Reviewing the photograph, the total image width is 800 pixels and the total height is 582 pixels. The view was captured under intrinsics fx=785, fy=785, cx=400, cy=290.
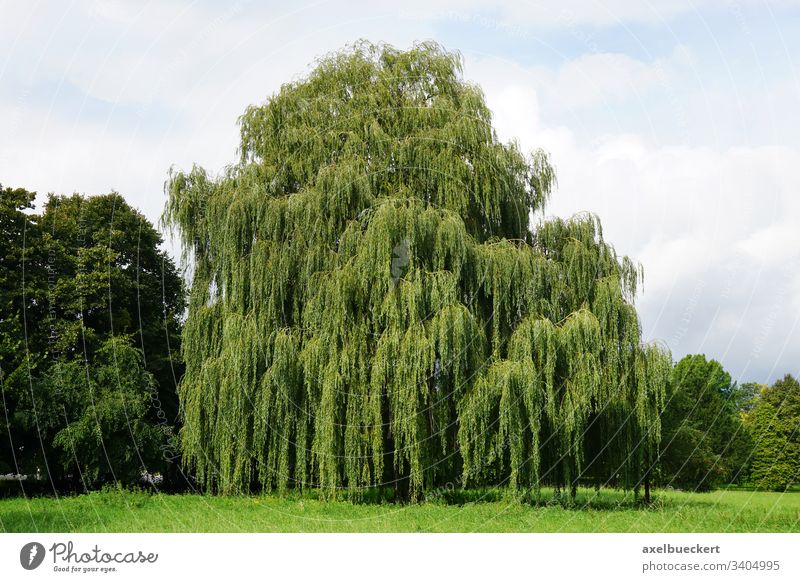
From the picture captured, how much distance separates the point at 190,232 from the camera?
80.2 feet

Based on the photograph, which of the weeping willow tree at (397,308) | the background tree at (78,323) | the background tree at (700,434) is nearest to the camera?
the weeping willow tree at (397,308)

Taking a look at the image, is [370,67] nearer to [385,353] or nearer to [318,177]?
[318,177]

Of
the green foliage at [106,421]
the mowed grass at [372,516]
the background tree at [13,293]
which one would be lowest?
the mowed grass at [372,516]

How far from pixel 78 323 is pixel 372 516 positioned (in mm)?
15429

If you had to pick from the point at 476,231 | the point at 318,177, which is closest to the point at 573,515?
the point at 476,231

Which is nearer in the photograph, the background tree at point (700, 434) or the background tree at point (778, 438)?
the background tree at point (700, 434)

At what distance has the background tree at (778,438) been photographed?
33812 millimetres

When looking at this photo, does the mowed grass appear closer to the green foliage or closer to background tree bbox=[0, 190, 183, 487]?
the green foliage

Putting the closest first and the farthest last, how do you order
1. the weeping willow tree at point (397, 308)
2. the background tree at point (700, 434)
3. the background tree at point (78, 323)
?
the weeping willow tree at point (397, 308), the background tree at point (78, 323), the background tree at point (700, 434)

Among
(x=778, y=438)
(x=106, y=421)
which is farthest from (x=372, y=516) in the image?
(x=778, y=438)

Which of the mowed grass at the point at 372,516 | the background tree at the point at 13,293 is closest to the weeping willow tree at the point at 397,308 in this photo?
the mowed grass at the point at 372,516

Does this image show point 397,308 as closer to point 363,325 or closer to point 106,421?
point 363,325

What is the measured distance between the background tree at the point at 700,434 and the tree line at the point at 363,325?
773 centimetres

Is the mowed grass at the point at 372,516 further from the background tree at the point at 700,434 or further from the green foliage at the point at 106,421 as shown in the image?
the background tree at the point at 700,434
